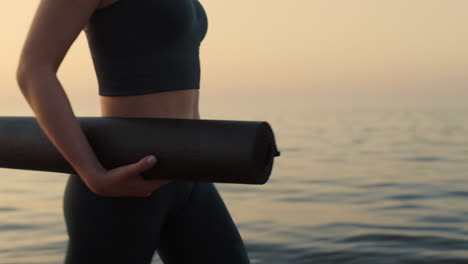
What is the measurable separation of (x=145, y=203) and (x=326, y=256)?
13.3 feet

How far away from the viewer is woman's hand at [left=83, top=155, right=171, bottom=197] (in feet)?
5.51

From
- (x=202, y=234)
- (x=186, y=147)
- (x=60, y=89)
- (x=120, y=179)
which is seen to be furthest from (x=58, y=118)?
(x=202, y=234)

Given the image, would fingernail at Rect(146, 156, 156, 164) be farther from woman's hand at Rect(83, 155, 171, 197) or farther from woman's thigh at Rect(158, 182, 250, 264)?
woman's thigh at Rect(158, 182, 250, 264)

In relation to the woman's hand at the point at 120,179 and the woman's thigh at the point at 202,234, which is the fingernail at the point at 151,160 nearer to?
the woman's hand at the point at 120,179

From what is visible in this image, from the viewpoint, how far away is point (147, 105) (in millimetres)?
1898

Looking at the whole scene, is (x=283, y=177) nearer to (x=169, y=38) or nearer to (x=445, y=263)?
(x=445, y=263)

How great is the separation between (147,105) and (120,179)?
0.98ft

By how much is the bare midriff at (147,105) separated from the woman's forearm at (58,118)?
0.21 meters

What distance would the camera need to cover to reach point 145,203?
1.88m

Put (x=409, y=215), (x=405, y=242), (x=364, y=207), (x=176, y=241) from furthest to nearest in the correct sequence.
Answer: (x=364, y=207)
(x=409, y=215)
(x=405, y=242)
(x=176, y=241)

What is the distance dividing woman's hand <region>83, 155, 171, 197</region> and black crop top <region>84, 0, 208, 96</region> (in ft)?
0.96

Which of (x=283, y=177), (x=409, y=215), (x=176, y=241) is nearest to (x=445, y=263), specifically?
(x=409, y=215)

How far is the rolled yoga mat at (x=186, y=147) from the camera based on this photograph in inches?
65.5

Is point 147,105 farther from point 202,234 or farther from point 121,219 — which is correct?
point 202,234
